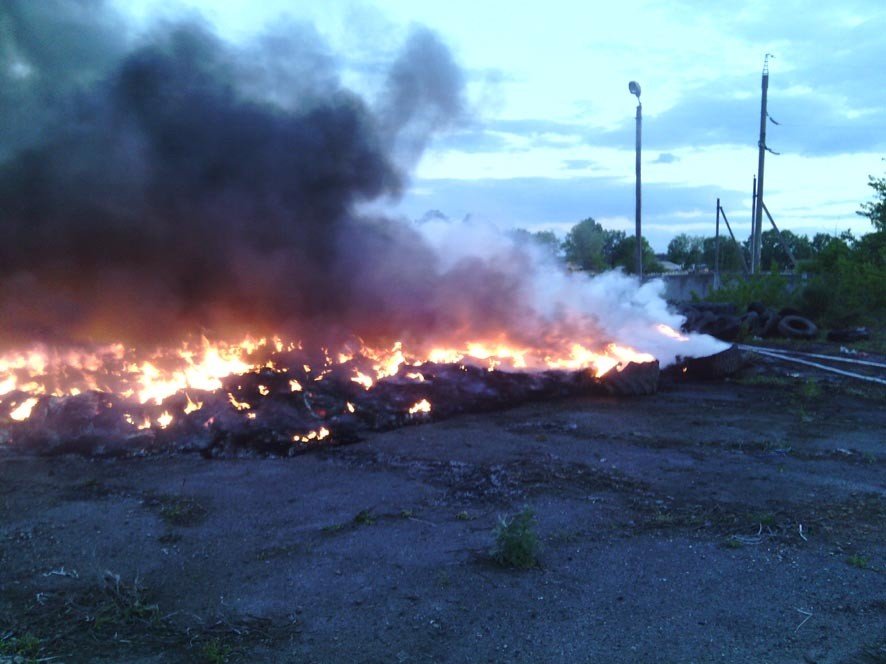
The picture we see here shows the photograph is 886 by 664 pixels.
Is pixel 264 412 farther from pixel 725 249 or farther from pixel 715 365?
pixel 725 249

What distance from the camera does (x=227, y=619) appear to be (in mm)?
4223

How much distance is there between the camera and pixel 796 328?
63.0 ft

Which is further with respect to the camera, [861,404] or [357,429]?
[861,404]

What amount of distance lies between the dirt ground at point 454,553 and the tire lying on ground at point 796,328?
11.1 m

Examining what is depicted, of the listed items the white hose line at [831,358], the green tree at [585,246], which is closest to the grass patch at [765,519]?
the white hose line at [831,358]

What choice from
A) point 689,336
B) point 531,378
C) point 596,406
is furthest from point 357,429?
point 689,336

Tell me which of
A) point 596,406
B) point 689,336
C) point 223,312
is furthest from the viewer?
point 689,336

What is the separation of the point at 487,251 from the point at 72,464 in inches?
303

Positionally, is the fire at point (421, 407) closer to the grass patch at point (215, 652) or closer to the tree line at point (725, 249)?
the grass patch at point (215, 652)

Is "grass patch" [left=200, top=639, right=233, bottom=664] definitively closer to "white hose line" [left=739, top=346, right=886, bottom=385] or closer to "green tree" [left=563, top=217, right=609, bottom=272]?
"white hose line" [left=739, top=346, right=886, bottom=385]

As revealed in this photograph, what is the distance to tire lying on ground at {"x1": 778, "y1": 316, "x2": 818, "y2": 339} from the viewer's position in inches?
741

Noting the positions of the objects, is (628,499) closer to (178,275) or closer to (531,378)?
(531,378)

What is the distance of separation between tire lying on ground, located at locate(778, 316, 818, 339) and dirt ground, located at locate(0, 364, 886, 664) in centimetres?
1112

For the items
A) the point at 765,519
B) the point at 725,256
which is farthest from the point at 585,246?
the point at 765,519
